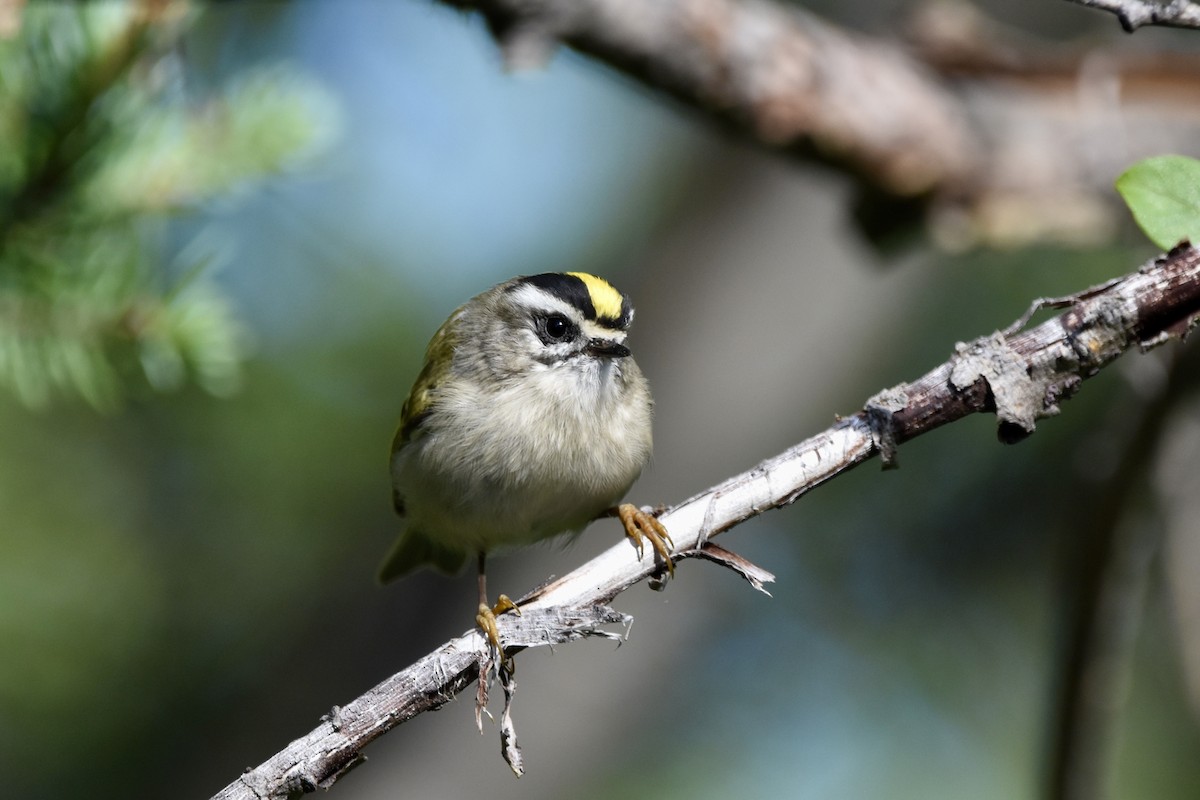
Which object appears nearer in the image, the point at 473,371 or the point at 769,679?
the point at 473,371

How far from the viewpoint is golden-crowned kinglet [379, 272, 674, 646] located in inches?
105

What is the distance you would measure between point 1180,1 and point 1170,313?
365mm

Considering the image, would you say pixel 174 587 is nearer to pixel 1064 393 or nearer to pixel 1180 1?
pixel 1064 393

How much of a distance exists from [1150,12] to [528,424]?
5.70 ft

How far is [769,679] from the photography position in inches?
176

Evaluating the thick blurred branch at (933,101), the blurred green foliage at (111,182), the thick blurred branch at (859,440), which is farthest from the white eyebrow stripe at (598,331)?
the thick blurred branch at (859,440)

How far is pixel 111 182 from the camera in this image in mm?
2105

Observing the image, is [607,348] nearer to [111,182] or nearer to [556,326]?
[556,326]

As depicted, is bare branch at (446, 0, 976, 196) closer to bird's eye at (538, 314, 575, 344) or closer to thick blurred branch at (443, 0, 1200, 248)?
thick blurred branch at (443, 0, 1200, 248)

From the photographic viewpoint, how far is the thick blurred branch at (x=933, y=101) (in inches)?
110

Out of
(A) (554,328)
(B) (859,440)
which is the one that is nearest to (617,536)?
(A) (554,328)

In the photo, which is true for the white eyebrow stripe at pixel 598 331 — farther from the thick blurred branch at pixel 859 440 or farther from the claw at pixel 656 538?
the thick blurred branch at pixel 859 440

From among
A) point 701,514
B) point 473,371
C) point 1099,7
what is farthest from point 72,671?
point 1099,7

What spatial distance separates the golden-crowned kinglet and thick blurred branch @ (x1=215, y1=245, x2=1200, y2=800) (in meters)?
0.96
